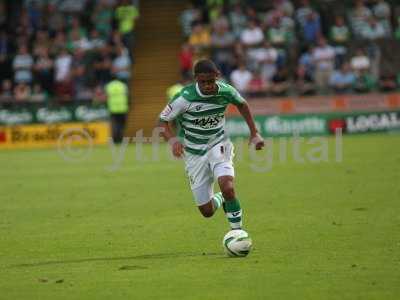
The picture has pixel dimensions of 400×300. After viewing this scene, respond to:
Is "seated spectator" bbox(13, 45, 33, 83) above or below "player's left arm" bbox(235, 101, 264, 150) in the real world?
below

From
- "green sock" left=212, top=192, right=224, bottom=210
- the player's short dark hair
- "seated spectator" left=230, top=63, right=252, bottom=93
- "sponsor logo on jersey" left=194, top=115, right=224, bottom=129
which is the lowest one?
"seated spectator" left=230, top=63, right=252, bottom=93

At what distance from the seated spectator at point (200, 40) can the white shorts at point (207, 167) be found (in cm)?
2157

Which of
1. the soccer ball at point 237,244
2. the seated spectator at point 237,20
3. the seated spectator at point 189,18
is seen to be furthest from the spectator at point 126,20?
the soccer ball at point 237,244

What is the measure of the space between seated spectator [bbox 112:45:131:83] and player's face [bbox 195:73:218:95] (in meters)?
22.4

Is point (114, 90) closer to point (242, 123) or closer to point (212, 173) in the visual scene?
point (242, 123)

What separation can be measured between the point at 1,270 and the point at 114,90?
21601mm

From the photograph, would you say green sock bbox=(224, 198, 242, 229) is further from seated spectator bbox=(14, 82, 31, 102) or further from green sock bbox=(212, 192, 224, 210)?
seated spectator bbox=(14, 82, 31, 102)

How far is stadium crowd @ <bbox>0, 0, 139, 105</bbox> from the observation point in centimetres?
3372

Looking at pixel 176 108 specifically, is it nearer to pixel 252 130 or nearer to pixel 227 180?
pixel 252 130

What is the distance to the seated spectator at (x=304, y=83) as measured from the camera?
3192 centimetres

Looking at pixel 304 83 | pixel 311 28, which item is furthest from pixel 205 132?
pixel 311 28

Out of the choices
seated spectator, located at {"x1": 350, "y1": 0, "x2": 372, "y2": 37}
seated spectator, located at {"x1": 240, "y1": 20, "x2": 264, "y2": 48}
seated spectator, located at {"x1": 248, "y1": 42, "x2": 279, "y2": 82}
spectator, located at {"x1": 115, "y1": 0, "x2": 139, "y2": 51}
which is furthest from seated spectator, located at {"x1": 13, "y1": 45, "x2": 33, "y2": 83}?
seated spectator, located at {"x1": 350, "y1": 0, "x2": 372, "y2": 37}

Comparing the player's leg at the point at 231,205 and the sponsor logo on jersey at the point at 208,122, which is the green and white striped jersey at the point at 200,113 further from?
the player's leg at the point at 231,205

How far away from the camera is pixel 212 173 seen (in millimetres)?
11547
